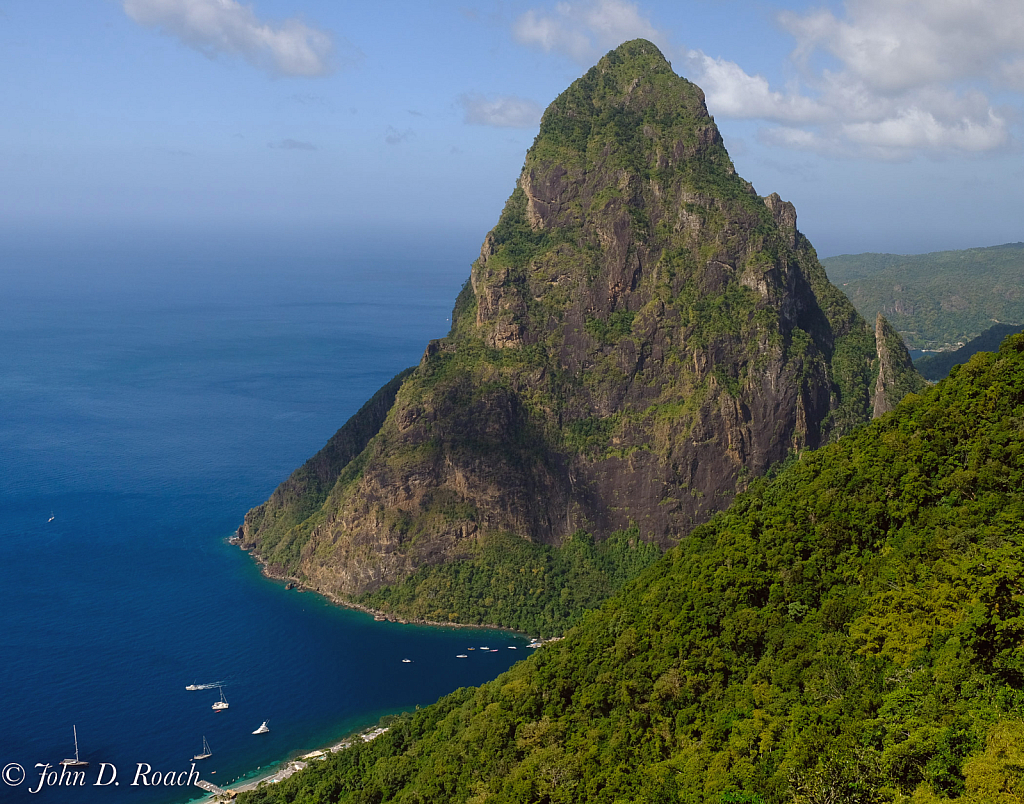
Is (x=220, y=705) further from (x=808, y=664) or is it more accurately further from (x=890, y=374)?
(x=890, y=374)

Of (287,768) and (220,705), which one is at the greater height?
(220,705)

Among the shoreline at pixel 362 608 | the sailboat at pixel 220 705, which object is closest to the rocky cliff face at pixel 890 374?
the shoreline at pixel 362 608

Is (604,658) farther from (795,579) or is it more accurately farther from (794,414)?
(794,414)

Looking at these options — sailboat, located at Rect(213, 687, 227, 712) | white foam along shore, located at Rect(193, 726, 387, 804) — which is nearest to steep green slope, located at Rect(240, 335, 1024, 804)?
white foam along shore, located at Rect(193, 726, 387, 804)

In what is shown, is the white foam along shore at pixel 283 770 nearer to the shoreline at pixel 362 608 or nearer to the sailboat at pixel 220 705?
the sailboat at pixel 220 705

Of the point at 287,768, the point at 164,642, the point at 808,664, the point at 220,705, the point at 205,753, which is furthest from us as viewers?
the point at 164,642

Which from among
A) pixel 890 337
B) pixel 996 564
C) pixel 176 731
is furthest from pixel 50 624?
pixel 890 337

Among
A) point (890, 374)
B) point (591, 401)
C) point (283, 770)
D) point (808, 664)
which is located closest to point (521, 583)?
point (591, 401)

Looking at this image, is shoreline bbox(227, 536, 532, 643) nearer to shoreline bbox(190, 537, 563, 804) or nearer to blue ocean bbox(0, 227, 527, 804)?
shoreline bbox(190, 537, 563, 804)
